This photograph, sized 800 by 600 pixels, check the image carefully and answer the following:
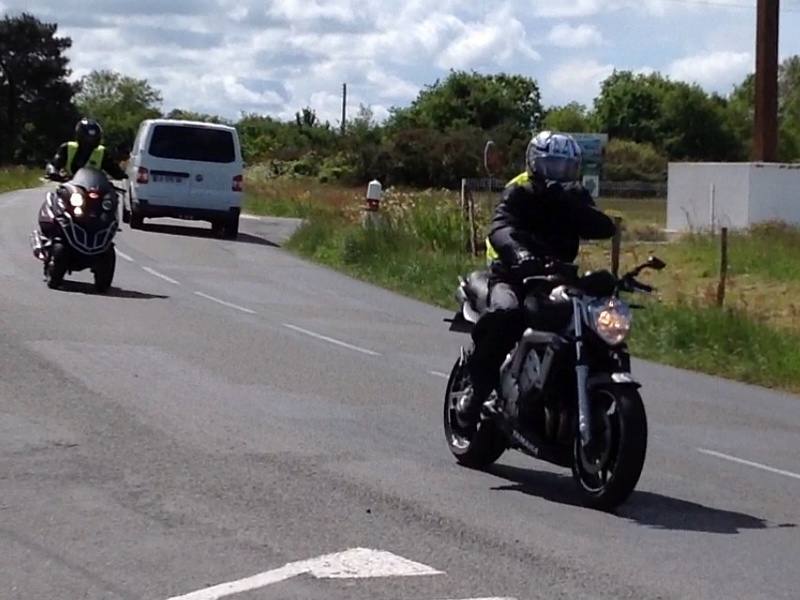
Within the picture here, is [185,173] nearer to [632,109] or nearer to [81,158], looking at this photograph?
[81,158]

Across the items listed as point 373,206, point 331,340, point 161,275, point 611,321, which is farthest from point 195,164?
point 611,321

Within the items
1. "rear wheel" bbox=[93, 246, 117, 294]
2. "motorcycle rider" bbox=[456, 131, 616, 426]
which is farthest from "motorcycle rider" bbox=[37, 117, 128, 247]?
"motorcycle rider" bbox=[456, 131, 616, 426]

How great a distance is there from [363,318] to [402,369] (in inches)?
175

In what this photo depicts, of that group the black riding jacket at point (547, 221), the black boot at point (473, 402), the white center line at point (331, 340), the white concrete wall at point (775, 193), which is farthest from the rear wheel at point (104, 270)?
the white concrete wall at point (775, 193)

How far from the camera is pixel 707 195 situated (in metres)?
39.6

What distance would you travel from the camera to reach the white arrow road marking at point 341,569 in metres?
6.71

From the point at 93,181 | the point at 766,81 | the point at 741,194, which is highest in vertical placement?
the point at 766,81

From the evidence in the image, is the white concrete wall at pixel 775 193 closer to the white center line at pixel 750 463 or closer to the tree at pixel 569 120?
the white center line at pixel 750 463

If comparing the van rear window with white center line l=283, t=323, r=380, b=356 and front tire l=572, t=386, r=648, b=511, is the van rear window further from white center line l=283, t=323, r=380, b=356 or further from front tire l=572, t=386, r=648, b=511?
front tire l=572, t=386, r=648, b=511

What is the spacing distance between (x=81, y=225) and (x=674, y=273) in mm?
13532

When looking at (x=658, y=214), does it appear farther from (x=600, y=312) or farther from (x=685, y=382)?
(x=600, y=312)

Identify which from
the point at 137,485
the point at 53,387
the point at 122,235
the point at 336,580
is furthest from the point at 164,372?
the point at 122,235

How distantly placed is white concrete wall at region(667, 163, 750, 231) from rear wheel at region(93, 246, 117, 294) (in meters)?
20.9

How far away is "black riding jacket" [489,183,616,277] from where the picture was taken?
8.81 m
